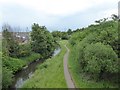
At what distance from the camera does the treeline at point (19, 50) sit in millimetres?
45644

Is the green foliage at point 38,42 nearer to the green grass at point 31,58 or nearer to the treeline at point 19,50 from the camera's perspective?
the treeline at point 19,50

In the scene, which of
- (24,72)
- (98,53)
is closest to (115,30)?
(98,53)

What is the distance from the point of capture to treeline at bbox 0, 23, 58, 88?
45644 millimetres

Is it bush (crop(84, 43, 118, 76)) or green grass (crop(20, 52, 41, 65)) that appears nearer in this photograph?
bush (crop(84, 43, 118, 76))

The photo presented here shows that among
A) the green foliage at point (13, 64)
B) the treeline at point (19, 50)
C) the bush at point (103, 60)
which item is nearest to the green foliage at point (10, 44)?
the treeline at point (19, 50)

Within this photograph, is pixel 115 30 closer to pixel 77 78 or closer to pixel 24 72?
pixel 77 78

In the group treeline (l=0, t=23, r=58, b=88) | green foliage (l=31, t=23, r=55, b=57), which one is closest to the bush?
treeline (l=0, t=23, r=58, b=88)

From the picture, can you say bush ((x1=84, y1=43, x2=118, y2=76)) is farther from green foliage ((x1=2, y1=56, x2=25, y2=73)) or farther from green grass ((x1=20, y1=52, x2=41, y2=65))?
green grass ((x1=20, y1=52, x2=41, y2=65))

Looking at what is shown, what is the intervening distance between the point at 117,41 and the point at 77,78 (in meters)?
7.75

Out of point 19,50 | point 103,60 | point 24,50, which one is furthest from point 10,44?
point 103,60

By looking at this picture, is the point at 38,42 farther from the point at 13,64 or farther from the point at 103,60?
the point at 103,60

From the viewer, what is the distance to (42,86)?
102 ft

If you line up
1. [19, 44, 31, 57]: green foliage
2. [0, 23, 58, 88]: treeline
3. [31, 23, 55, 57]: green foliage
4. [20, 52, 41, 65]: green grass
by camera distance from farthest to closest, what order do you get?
1. [31, 23, 55, 57]: green foliage
2. [19, 44, 31, 57]: green foliage
3. [20, 52, 41, 65]: green grass
4. [0, 23, 58, 88]: treeline

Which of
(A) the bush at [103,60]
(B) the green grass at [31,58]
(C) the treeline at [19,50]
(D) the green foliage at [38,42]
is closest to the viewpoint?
(A) the bush at [103,60]
